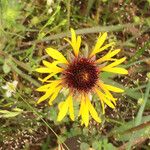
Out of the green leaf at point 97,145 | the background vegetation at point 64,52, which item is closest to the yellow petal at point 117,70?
the background vegetation at point 64,52

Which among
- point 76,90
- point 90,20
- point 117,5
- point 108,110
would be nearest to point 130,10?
point 117,5

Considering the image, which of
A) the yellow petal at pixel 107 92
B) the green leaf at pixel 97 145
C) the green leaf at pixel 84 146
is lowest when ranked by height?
the green leaf at pixel 84 146

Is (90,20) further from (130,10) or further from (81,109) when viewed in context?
(81,109)

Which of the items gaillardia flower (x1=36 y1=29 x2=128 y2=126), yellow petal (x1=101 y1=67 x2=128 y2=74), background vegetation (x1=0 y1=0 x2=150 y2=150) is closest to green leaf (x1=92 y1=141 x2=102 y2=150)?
background vegetation (x1=0 y1=0 x2=150 y2=150)

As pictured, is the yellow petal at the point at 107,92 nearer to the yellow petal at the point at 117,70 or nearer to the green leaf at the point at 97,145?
the yellow petal at the point at 117,70

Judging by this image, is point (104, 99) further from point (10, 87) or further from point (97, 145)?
point (10, 87)

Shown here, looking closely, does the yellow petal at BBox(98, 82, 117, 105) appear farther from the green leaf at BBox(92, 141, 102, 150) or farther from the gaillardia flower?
the green leaf at BBox(92, 141, 102, 150)
